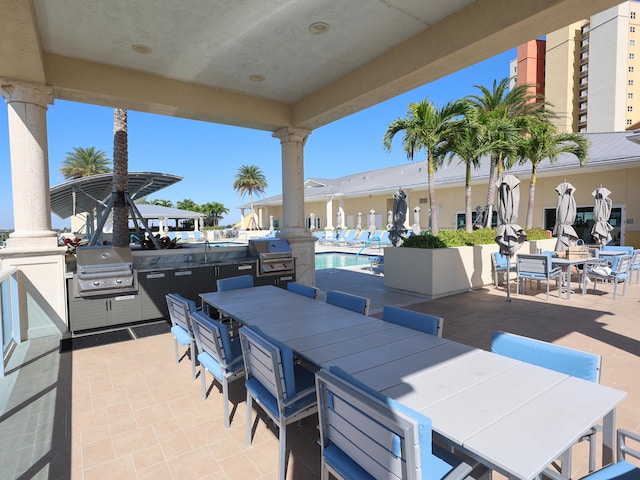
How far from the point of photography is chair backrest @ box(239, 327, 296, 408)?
189cm

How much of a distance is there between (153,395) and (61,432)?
0.67 metres

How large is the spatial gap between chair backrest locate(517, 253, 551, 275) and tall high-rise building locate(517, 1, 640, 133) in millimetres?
37866

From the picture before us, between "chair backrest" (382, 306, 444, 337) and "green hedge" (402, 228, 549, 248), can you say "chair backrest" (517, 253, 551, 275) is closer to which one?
"green hedge" (402, 228, 549, 248)

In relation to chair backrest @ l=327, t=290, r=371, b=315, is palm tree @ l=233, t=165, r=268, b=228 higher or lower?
higher

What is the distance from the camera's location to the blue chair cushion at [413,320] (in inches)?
96.7

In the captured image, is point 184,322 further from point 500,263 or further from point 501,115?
point 501,115

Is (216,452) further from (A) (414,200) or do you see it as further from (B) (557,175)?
(A) (414,200)

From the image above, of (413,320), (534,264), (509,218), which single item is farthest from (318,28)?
(534,264)

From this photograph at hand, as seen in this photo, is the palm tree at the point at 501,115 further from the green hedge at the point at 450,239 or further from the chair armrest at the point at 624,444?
the chair armrest at the point at 624,444

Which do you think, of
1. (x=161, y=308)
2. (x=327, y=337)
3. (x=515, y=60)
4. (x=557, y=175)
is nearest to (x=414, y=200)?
(x=557, y=175)

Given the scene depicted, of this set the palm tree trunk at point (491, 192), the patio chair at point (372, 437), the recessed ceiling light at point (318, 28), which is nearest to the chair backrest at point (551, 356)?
the patio chair at point (372, 437)

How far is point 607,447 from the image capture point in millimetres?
1591

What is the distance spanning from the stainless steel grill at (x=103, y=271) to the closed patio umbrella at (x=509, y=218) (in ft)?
20.8

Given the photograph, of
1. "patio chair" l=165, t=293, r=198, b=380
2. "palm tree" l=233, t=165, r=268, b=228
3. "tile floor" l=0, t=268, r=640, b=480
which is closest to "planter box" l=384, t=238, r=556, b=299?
"tile floor" l=0, t=268, r=640, b=480
